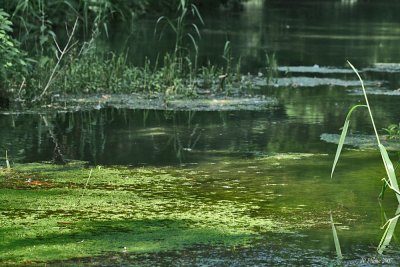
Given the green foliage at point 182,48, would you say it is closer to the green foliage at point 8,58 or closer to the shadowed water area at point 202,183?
the shadowed water area at point 202,183

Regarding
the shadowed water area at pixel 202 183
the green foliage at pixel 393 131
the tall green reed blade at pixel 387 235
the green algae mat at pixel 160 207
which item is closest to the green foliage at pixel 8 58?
the shadowed water area at pixel 202 183

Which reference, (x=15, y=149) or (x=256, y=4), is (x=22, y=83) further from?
(x=256, y=4)

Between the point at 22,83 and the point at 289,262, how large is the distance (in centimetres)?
691

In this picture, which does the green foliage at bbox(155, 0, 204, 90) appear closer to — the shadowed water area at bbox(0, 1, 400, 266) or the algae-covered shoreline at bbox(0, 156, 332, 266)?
the shadowed water area at bbox(0, 1, 400, 266)

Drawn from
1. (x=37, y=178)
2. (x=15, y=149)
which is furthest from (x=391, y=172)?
(x=15, y=149)

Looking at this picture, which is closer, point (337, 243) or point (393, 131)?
point (337, 243)

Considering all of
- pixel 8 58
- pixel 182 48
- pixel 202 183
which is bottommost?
pixel 182 48

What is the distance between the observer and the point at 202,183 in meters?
7.15

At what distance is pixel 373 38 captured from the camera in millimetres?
23984

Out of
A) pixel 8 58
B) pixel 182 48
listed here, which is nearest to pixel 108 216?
pixel 8 58

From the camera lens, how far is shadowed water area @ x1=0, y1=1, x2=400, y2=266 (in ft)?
17.6

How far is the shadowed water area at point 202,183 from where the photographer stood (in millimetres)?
5355

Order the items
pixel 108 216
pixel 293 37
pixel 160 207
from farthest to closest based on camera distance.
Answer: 1. pixel 293 37
2. pixel 160 207
3. pixel 108 216

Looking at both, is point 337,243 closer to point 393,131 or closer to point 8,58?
point 393,131
